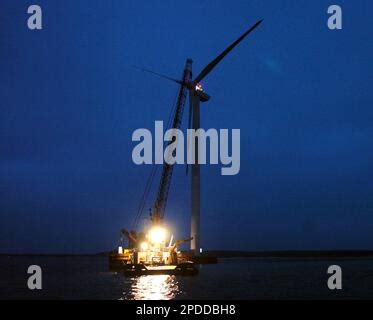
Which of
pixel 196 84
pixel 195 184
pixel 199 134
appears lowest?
pixel 195 184

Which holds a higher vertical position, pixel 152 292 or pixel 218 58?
pixel 218 58

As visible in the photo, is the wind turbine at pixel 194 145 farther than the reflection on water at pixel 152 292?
Yes

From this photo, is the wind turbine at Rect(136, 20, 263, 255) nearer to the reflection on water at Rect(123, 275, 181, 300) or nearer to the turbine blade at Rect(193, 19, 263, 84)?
the turbine blade at Rect(193, 19, 263, 84)

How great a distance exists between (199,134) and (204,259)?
141 ft

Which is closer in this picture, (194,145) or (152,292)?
(152,292)

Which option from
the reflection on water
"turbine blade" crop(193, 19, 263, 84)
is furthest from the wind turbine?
the reflection on water

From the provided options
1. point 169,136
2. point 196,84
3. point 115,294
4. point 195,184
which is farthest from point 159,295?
point 169,136

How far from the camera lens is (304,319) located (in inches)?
1224

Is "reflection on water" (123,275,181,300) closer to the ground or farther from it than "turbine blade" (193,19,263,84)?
closer to the ground

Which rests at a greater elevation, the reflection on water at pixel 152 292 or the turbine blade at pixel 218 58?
the turbine blade at pixel 218 58

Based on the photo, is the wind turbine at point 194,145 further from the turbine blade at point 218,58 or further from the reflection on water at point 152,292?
the reflection on water at point 152,292

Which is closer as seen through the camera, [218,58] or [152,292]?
[152,292]

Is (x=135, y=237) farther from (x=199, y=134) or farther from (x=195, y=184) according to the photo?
(x=199, y=134)

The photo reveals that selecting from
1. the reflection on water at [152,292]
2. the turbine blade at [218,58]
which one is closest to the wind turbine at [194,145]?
the turbine blade at [218,58]
